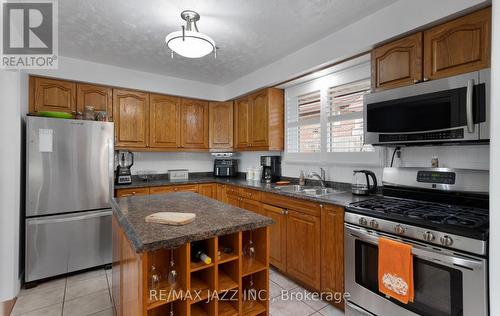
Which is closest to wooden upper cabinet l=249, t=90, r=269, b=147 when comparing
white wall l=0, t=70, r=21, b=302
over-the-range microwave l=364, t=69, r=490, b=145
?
over-the-range microwave l=364, t=69, r=490, b=145

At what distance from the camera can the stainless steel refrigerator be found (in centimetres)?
233

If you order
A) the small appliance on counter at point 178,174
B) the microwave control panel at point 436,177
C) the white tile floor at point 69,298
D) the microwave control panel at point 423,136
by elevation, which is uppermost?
the microwave control panel at point 423,136

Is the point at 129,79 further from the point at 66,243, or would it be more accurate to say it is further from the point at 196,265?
the point at 196,265

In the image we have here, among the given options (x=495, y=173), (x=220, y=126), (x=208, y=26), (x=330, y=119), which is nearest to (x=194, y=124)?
→ (x=220, y=126)

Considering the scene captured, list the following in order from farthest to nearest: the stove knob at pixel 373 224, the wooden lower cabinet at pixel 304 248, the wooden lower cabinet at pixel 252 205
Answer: the wooden lower cabinet at pixel 252 205
the wooden lower cabinet at pixel 304 248
the stove knob at pixel 373 224

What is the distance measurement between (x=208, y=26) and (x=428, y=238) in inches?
90.4

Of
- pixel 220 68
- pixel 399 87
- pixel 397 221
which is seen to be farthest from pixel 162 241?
pixel 220 68

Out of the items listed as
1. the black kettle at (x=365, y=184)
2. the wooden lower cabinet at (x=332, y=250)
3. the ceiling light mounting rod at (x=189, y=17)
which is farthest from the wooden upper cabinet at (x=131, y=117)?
the black kettle at (x=365, y=184)

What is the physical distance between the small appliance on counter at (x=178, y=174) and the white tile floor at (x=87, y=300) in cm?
152

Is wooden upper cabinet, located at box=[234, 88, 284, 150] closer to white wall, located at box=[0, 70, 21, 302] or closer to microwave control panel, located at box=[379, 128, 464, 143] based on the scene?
microwave control panel, located at box=[379, 128, 464, 143]

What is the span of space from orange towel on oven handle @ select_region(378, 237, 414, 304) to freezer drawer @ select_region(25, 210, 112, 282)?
271 cm

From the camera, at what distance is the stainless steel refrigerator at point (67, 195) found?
7.63ft

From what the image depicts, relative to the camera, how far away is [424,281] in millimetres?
1436

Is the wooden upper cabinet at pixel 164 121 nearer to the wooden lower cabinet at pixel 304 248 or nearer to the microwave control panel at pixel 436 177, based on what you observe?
the wooden lower cabinet at pixel 304 248
